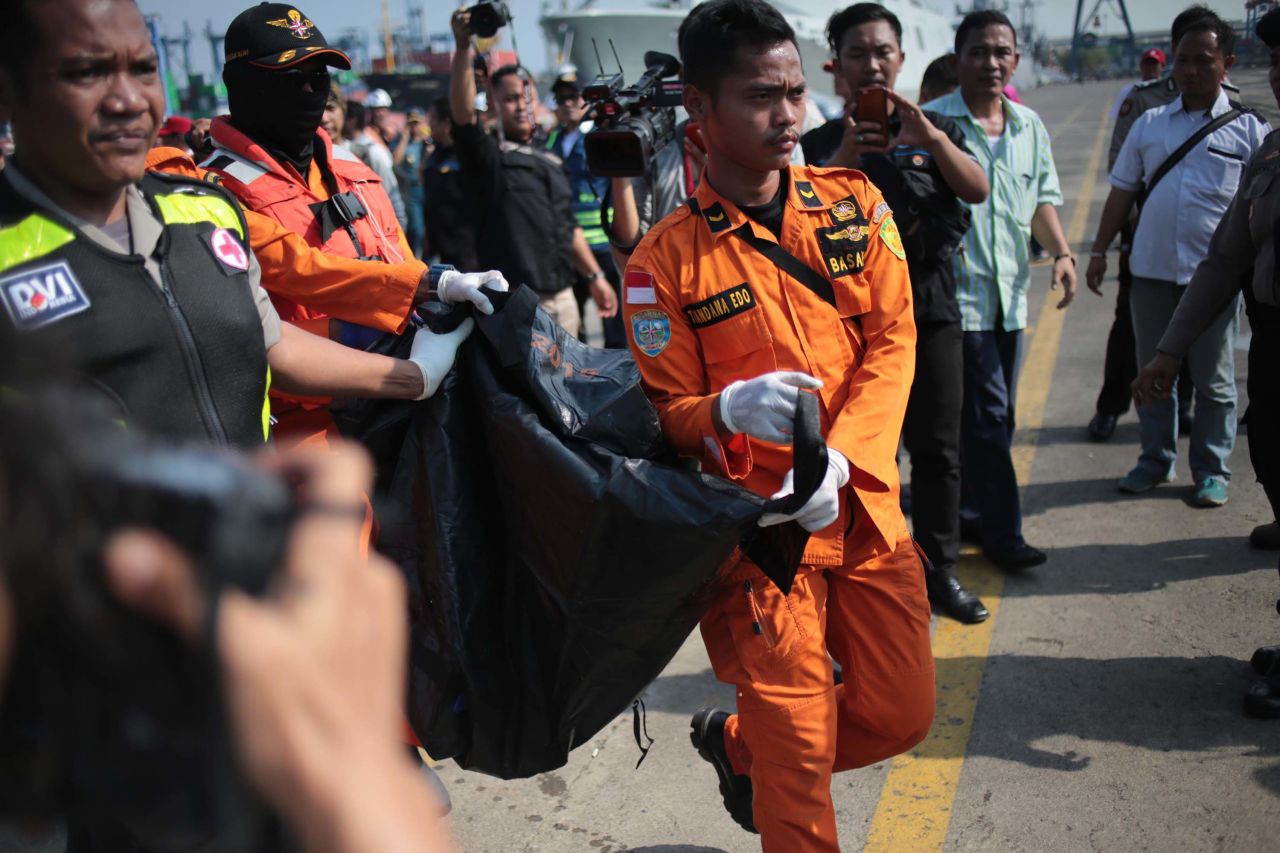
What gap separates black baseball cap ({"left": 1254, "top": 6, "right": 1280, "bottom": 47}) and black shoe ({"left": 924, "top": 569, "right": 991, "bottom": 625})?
2.12 m

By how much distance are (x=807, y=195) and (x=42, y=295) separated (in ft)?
5.75

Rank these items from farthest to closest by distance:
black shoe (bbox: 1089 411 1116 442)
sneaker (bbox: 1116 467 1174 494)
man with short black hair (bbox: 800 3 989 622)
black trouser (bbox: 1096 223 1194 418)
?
black shoe (bbox: 1089 411 1116 442) → black trouser (bbox: 1096 223 1194 418) → sneaker (bbox: 1116 467 1174 494) → man with short black hair (bbox: 800 3 989 622)

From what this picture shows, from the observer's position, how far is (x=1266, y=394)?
344cm

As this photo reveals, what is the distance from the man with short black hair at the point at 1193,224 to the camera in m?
4.95

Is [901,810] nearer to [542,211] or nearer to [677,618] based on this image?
[677,618]

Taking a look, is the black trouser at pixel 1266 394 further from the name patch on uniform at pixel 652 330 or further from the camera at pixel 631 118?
the camera at pixel 631 118

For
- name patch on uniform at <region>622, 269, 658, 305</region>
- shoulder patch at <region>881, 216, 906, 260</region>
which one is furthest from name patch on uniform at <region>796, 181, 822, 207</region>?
name patch on uniform at <region>622, 269, 658, 305</region>

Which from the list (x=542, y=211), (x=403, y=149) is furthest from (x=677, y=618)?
(x=403, y=149)

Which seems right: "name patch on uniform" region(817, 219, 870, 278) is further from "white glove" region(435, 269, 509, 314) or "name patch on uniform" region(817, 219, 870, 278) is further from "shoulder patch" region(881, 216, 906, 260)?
"white glove" region(435, 269, 509, 314)

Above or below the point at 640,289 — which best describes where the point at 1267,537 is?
below

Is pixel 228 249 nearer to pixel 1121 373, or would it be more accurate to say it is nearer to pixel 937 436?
pixel 937 436

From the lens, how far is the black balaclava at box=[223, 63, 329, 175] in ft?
9.95

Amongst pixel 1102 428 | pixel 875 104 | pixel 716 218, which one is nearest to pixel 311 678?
pixel 716 218

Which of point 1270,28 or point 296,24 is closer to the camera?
point 296,24
